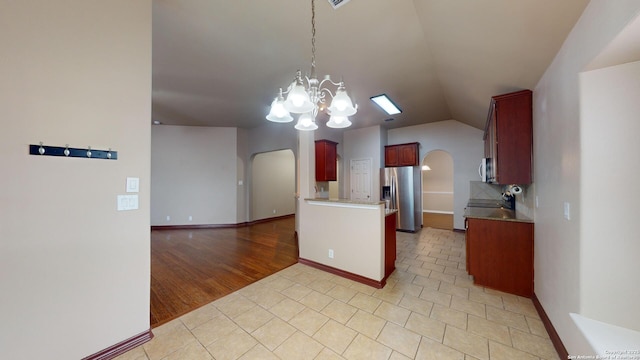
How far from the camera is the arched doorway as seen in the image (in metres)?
7.54

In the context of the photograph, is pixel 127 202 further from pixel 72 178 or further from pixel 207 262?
pixel 207 262

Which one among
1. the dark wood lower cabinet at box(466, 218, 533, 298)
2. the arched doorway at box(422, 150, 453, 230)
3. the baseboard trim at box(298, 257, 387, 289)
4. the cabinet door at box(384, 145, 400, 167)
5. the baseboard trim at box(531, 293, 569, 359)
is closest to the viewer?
the baseboard trim at box(531, 293, 569, 359)

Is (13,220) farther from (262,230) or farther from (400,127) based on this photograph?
(400,127)

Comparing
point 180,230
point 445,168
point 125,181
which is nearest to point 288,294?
point 125,181

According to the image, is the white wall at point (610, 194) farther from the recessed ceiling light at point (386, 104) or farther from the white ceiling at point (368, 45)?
the recessed ceiling light at point (386, 104)

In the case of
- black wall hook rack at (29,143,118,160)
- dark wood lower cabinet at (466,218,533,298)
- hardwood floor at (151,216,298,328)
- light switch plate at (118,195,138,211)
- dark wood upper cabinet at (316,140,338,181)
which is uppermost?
dark wood upper cabinet at (316,140,338,181)

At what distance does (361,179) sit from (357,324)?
447cm

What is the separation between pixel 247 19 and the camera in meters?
1.98

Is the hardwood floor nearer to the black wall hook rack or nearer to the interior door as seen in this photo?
the black wall hook rack

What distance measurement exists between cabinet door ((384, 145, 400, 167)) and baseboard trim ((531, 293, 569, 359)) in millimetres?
3996

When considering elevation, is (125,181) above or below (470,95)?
below

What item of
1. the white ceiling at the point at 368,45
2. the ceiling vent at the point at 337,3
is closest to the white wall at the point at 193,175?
the white ceiling at the point at 368,45

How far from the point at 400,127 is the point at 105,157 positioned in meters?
5.94

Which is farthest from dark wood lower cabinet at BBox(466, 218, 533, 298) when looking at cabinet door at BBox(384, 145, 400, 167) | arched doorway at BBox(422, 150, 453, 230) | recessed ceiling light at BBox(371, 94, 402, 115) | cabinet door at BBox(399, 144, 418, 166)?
arched doorway at BBox(422, 150, 453, 230)
